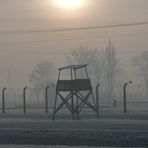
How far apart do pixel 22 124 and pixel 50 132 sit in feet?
13.7

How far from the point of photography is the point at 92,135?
15.9m

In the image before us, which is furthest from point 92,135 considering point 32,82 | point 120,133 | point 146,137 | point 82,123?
point 32,82

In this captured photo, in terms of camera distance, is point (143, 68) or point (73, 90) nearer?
point (73, 90)

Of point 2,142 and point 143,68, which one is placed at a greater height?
point 143,68

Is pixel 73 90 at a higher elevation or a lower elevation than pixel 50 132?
higher

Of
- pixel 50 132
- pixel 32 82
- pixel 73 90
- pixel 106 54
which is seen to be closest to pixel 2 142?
Answer: pixel 50 132

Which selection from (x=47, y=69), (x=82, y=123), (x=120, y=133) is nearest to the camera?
(x=120, y=133)

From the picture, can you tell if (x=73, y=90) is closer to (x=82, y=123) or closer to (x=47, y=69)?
(x=82, y=123)

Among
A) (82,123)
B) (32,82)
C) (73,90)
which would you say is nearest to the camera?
(82,123)

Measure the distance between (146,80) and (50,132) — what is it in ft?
325

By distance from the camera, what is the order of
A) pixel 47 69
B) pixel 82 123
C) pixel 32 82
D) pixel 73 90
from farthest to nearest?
pixel 47 69, pixel 32 82, pixel 73 90, pixel 82 123

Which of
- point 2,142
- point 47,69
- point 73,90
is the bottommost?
point 2,142

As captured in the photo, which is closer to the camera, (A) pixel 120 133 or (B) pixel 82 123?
(A) pixel 120 133

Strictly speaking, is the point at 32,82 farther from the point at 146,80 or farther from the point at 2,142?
the point at 2,142
